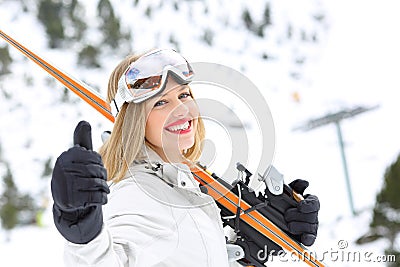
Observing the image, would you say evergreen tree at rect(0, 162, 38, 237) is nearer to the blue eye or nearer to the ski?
the ski

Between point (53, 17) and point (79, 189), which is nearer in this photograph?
point (79, 189)

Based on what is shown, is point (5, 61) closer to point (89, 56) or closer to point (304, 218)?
point (89, 56)

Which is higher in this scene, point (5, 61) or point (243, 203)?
point (5, 61)

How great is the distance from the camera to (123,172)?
136 centimetres

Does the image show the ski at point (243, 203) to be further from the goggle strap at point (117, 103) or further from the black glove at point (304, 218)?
the goggle strap at point (117, 103)

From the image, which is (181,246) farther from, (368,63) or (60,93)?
(368,63)

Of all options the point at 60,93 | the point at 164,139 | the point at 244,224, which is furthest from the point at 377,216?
the point at 60,93

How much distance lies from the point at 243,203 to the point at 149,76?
1.40 ft

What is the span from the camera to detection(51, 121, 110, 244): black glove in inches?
39.2

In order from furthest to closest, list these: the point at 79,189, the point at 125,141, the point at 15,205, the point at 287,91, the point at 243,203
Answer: the point at 287,91, the point at 15,205, the point at 243,203, the point at 125,141, the point at 79,189

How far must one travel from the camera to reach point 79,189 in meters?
0.99

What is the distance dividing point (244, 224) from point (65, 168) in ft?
2.45

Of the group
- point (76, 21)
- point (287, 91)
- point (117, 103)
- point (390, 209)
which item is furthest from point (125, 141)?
point (287, 91)

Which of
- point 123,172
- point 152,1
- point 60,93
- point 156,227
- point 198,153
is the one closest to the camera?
point 156,227
